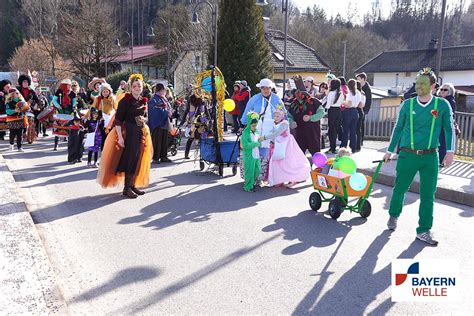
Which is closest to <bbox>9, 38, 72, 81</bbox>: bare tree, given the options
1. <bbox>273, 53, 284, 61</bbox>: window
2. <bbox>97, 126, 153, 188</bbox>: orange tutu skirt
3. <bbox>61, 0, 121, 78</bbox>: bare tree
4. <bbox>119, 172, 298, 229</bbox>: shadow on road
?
<bbox>61, 0, 121, 78</bbox>: bare tree

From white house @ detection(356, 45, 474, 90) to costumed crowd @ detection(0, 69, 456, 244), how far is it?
35.8 m

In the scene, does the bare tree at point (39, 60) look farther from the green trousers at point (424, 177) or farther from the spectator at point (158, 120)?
the green trousers at point (424, 177)

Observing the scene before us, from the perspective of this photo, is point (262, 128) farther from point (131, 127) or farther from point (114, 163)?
point (114, 163)

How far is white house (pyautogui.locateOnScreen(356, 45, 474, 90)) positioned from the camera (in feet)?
153

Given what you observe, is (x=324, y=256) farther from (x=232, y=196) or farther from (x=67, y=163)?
(x=67, y=163)

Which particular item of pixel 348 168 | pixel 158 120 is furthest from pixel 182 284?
pixel 158 120

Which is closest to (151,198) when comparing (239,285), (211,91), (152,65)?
(211,91)

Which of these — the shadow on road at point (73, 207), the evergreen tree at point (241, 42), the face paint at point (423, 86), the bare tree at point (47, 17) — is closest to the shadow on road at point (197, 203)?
the shadow on road at point (73, 207)

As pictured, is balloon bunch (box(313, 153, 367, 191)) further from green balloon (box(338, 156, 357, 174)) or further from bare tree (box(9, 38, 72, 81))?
bare tree (box(9, 38, 72, 81))

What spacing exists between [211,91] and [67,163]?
13.4ft

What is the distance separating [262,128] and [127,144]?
2.47 m

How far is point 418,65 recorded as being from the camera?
Answer: 166 feet

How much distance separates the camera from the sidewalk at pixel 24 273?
12.4 ft

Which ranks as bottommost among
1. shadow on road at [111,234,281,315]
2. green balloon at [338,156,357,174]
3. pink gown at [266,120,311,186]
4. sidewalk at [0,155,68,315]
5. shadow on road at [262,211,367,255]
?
shadow on road at [262,211,367,255]
